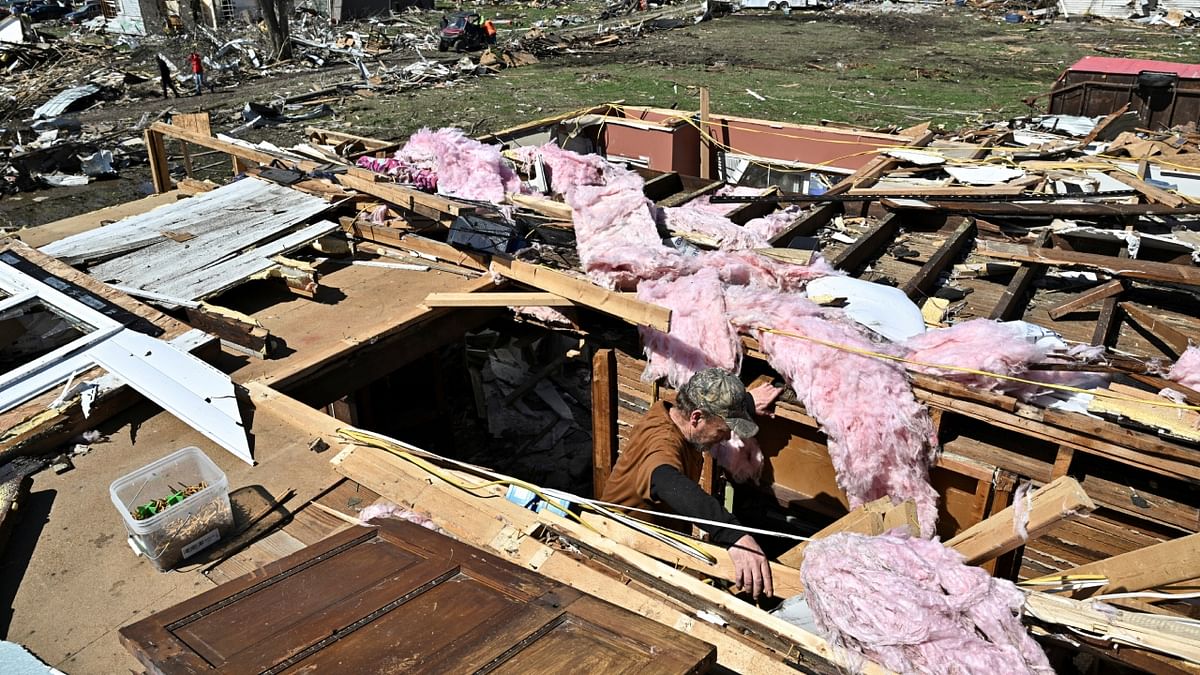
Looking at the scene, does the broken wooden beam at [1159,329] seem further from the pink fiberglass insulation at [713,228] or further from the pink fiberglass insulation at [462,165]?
the pink fiberglass insulation at [462,165]

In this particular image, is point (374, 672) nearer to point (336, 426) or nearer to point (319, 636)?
point (319, 636)

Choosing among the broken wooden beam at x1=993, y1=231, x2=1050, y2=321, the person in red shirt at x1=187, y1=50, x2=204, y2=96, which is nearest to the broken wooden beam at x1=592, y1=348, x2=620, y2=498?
the broken wooden beam at x1=993, y1=231, x2=1050, y2=321

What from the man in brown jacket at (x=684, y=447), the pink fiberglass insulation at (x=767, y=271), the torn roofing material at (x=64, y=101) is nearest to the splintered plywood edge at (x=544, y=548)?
the man in brown jacket at (x=684, y=447)

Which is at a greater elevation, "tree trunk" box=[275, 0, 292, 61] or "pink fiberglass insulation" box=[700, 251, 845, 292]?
"tree trunk" box=[275, 0, 292, 61]

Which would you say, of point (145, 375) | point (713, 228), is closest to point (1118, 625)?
point (713, 228)

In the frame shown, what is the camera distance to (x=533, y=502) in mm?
3988

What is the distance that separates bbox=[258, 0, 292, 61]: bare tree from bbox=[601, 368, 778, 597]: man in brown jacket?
2935cm

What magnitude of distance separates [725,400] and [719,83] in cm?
2401

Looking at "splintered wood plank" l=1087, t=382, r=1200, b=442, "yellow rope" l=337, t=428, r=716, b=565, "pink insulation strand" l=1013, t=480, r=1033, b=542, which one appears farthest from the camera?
"splintered wood plank" l=1087, t=382, r=1200, b=442

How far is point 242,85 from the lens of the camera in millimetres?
25375

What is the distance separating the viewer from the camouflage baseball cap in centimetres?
408

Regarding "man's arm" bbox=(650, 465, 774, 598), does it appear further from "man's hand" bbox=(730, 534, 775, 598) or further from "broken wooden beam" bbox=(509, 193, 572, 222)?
"broken wooden beam" bbox=(509, 193, 572, 222)

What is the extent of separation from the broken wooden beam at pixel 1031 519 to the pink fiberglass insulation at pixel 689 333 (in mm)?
2301

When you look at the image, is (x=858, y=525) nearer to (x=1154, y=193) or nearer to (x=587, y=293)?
(x=587, y=293)
